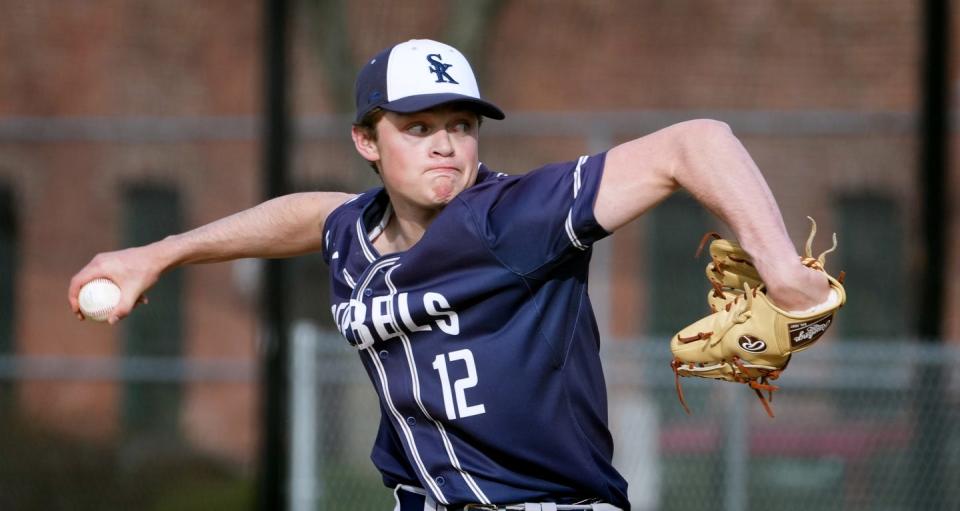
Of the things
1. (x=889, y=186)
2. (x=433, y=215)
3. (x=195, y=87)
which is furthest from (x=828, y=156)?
(x=433, y=215)

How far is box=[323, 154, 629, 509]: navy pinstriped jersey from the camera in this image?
3.02 metres

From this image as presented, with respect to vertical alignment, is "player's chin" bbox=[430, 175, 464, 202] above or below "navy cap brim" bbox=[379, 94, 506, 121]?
below

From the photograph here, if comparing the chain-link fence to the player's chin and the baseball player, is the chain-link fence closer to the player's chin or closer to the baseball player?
the baseball player

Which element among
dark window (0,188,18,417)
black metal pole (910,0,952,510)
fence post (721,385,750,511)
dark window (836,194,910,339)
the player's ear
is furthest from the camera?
dark window (0,188,18,417)

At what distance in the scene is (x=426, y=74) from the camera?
3.12 metres

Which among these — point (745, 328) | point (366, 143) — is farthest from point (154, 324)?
point (745, 328)

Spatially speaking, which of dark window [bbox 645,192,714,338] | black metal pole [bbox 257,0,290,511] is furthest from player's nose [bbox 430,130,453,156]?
dark window [bbox 645,192,714,338]

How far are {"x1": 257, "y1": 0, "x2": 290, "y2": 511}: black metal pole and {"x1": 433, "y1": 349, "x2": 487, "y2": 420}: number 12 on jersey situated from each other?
387 cm

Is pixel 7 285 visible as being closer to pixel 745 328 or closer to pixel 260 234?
pixel 260 234

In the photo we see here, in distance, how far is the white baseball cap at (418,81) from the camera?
3092 millimetres

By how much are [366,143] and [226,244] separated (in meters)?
0.53

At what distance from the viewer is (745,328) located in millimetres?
2764

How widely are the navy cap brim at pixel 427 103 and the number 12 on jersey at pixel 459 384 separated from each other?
0.58 m

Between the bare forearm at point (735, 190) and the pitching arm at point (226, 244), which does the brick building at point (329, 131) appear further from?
the bare forearm at point (735, 190)
